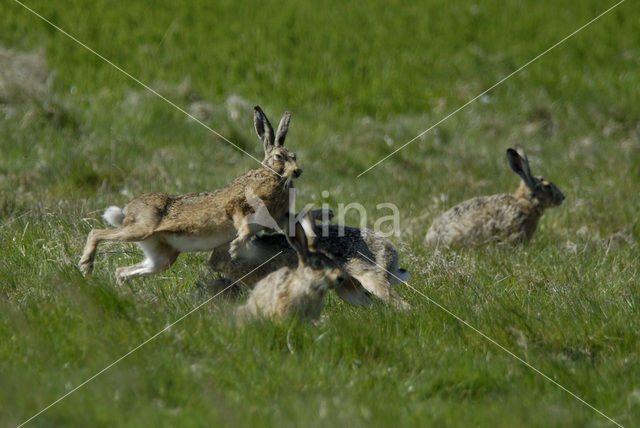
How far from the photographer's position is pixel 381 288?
617 cm

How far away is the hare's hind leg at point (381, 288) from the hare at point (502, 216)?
240 cm

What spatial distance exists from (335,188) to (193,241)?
4700mm

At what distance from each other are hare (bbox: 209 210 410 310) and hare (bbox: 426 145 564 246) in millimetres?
2150

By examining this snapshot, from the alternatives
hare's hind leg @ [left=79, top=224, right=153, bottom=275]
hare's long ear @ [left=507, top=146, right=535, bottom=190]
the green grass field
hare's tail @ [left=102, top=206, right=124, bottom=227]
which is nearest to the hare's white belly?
hare's hind leg @ [left=79, top=224, right=153, bottom=275]

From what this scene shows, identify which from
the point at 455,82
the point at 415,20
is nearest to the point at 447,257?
the point at 455,82

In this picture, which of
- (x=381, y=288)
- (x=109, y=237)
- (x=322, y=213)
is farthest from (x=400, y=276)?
(x=109, y=237)

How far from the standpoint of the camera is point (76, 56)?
15.2 meters

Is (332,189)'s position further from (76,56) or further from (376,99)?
(76,56)

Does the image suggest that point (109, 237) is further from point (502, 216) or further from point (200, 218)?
point (502, 216)

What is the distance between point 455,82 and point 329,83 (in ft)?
7.98

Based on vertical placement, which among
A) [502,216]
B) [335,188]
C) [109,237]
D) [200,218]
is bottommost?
[502,216]

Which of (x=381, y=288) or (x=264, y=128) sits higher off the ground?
(x=264, y=128)

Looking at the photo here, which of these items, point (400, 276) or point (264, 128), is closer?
point (400, 276)

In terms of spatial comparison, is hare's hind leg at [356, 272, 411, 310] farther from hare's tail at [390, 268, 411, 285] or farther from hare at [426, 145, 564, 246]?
hare at [426, 145, 564, 246]
